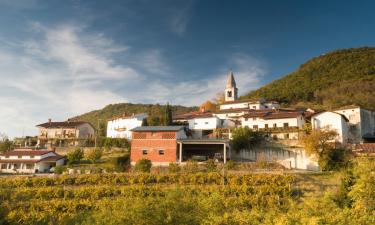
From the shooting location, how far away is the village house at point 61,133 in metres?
54.4

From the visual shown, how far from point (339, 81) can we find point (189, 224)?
72104mm

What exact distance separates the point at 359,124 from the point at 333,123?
5.99 m

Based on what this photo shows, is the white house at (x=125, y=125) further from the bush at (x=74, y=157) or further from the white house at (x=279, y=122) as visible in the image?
the white house at (x=279, y=122)

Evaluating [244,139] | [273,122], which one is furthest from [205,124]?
[244,139]

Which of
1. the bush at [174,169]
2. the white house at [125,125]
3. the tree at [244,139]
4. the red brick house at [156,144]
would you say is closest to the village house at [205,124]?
the tree at [244,139]

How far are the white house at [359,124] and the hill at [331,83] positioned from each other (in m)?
9.71

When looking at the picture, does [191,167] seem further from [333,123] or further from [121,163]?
[333,123]

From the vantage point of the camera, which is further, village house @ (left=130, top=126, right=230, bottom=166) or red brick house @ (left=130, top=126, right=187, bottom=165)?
red brick house @ (left=130, top=126, right=187, bottom=165)

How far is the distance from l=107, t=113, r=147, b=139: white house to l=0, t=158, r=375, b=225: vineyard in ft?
77.3

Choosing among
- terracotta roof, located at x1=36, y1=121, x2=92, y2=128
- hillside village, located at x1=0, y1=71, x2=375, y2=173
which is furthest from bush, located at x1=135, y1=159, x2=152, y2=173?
terracotta roof, located at x1=36, y1=121, x2=92, y2=128

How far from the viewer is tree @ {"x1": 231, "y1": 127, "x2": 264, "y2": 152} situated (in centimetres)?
3775

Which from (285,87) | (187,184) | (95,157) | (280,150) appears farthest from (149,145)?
(285,87)

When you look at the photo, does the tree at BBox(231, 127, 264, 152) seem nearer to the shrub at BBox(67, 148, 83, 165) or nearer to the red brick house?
the red brick house

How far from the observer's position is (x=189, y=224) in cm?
1282
